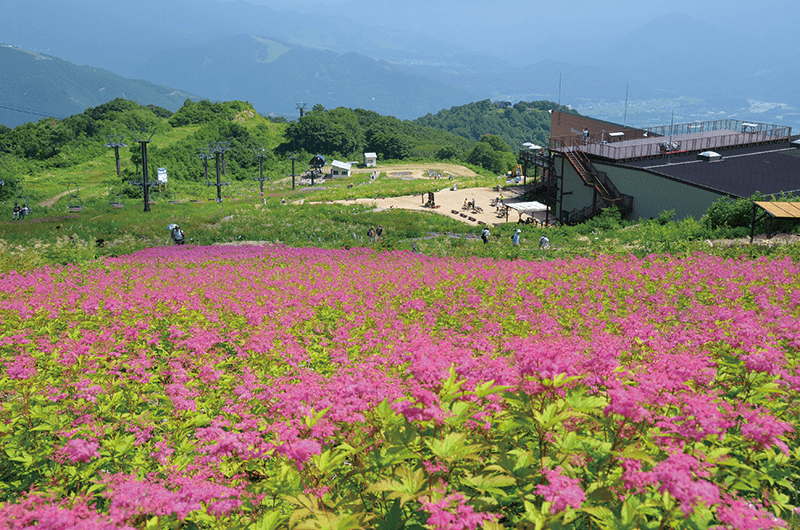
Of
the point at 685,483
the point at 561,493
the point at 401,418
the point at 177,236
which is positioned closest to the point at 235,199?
the point at 177,236

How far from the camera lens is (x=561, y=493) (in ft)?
10.9

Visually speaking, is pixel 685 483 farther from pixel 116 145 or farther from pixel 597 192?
pixel 116 145

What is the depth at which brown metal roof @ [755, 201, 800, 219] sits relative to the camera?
20.3m

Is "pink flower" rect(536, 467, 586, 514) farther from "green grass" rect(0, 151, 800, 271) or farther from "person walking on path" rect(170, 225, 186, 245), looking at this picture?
"person walking on path" rect(170, 225, 186, 245)

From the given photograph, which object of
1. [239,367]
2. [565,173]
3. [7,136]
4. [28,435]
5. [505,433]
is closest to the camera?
[505,433]

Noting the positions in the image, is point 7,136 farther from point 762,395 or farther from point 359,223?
point 762,395

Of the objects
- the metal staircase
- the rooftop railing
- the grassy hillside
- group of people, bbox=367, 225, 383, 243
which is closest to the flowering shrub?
the grassy hillside

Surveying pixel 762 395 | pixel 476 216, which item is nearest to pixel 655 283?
pixel 762 395

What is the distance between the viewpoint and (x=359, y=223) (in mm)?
44875

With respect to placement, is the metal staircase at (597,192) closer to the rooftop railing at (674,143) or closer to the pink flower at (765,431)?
the rooftop railing at (674,143)

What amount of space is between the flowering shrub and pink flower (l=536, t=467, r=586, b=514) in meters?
0.02

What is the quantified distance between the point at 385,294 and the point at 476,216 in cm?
4076

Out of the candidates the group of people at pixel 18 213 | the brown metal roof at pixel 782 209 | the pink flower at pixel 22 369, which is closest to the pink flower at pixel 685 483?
the pink flower at pixel 22 369

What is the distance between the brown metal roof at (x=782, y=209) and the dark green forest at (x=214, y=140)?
106 m
